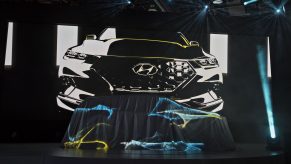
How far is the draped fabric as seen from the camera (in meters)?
3.69

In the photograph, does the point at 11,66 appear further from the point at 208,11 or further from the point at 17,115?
the point at 208,11

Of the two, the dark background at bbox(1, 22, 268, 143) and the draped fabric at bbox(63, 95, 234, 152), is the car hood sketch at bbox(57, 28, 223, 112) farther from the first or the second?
the draped fabric at bbox(63, 95, 234, 152)

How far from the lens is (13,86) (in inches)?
248

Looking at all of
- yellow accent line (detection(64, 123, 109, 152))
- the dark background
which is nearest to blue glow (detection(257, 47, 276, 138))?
the dark background

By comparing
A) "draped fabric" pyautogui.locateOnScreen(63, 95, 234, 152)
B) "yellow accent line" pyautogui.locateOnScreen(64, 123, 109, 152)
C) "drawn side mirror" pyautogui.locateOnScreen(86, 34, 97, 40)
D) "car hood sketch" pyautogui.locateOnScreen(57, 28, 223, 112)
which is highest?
"drawn side mirror" pyautogui.locateOnScreen(86, 34, 97, 40)

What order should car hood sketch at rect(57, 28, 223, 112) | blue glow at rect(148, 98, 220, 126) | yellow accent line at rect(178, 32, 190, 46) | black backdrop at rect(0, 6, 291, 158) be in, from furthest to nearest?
yellow accent line at rect(178, 32, 190, 46)
car hood sketch at rect(57, 28, 223, 112)
black backdrop at rect(0, 6, 291, 158)
blue glow at rect(148, 98, 220, 126)

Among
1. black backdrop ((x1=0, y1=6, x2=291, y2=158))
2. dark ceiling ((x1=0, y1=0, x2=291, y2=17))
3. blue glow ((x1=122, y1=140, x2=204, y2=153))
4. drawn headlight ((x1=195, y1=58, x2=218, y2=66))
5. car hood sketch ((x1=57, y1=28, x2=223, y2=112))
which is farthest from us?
drawn headlight ((x1=195, y1=58, x2=218, y2=66))

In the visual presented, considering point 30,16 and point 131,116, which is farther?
point 30,16

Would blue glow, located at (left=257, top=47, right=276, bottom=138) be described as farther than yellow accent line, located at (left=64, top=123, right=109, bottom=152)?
Yes

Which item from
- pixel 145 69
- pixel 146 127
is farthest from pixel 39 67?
pixel 146 127

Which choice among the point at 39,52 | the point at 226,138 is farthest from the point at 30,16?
the point at 226,138

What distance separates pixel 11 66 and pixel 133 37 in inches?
87.0

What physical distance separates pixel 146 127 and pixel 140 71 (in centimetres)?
301

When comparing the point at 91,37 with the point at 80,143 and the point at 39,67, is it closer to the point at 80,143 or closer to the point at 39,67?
the point at 39,67
